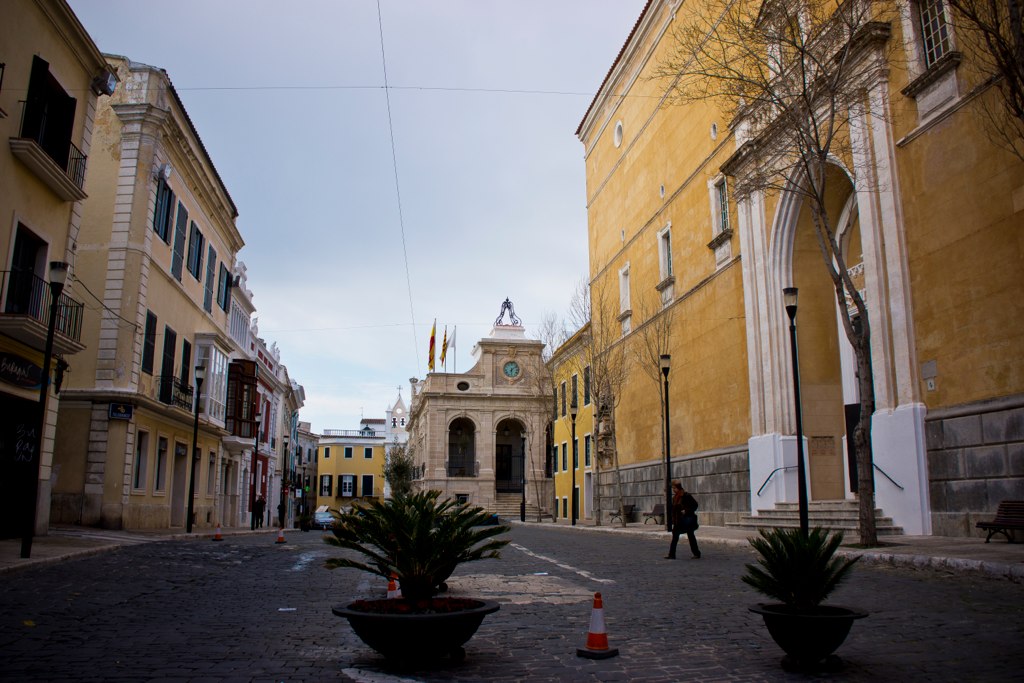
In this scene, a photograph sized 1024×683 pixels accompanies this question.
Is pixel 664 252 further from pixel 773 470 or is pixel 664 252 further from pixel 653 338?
pixel 773 470

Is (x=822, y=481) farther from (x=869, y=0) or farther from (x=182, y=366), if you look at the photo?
(x=182, y=366)

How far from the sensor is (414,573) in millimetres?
5398

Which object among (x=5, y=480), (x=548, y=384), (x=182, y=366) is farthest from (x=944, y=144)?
(x=548, y=384)

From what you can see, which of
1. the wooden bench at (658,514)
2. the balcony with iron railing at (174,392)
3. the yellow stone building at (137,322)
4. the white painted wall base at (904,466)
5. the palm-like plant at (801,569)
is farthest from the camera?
the wooden bench at (658,514)

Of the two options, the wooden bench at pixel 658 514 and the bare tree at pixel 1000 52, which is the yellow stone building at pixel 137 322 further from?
the bare tree at pixel 1000 52

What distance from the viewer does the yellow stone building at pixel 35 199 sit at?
15766 mm

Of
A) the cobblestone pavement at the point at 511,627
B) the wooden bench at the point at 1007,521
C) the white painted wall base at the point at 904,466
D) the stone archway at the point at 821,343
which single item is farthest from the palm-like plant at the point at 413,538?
the stone archway at the point at 821,343

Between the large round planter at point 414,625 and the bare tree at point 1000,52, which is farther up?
the bare tree at point 1000,52

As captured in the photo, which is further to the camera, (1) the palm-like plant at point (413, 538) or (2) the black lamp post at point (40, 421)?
(2) the black lamp post at point (40, 421)

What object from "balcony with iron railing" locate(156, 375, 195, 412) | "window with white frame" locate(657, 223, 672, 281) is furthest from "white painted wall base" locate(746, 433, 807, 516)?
"balcony with iron railing" locate(156, 375, 195, 412)

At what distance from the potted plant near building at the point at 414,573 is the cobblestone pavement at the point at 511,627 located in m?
0.24

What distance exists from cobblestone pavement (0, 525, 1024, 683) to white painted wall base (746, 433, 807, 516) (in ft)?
29.3

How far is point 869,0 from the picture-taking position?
14.9 m

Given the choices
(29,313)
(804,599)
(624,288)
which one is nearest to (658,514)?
(624,288)
